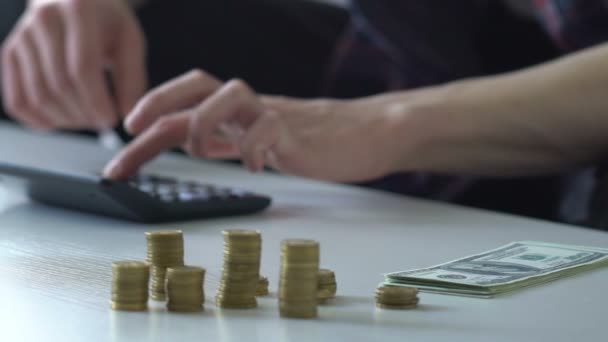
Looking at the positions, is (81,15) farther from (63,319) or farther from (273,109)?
(63,319)

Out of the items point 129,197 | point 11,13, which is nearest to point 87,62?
point 129,197

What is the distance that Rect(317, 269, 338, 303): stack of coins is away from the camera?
1.68 feet

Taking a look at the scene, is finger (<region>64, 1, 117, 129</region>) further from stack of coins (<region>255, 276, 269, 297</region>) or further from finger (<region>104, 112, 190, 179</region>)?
stack of coins (<region>255, 276, 269, 297</region>)

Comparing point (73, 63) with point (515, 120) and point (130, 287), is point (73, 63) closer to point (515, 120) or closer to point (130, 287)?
point (515, 120)

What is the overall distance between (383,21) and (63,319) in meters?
1.07

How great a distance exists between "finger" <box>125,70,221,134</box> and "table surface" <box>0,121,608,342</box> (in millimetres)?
113

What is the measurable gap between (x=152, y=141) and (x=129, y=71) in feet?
1.42

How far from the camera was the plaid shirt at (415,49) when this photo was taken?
142cm

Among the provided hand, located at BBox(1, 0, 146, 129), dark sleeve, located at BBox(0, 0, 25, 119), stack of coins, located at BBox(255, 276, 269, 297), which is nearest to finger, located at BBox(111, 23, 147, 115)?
hand, located at BBox(1, 0, 146, 129)

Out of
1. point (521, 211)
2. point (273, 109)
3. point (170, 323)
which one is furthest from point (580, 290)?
point (521, 211)

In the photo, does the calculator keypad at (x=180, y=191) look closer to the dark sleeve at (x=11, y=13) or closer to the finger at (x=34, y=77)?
the finger at (x=34, y=77)

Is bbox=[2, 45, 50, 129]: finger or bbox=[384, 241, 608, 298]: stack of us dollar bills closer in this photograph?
bbox=[384, 241, 608, 298]: stack of us dollar bills

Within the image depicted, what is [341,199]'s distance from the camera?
0.98 meters

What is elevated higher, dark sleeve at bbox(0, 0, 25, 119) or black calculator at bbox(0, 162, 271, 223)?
dark sleeve at bbox(0, 0, 25, 119)
